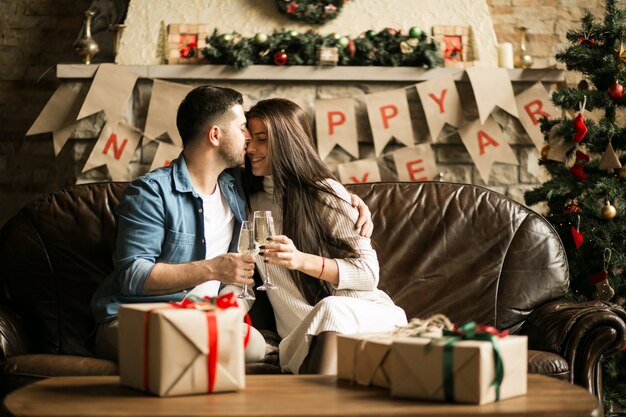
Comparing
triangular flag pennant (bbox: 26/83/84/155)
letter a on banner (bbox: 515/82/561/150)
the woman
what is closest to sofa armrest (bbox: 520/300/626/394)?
the woman

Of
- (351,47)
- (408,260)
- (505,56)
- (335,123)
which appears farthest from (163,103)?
(505,56)

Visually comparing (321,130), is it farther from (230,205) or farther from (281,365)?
(281,365)

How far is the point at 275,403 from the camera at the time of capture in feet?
5.41

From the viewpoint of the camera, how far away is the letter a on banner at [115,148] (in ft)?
14.1

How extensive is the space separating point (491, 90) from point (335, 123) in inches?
32.3

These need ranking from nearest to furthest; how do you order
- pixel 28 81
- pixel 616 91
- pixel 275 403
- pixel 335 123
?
pixel 275 403, pixel 616 91, pixel 335 123, pixel 28 81

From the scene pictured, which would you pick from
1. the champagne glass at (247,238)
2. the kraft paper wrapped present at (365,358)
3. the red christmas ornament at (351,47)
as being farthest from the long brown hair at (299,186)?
the red christmas ornament at (351,47)

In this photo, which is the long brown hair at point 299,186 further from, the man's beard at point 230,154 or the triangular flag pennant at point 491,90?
the triangular flag pennant at point 491,90

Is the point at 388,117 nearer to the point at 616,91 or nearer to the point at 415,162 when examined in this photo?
the point at 415,162

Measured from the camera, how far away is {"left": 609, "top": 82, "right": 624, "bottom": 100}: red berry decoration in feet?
12.3

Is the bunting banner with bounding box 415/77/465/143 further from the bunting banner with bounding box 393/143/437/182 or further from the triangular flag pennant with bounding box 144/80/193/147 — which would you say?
the triangular flag pennant with bounding box 144/80/193/147

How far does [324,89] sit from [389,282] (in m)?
1.53

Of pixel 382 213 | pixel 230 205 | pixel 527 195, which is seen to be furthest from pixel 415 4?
pixel 230 205

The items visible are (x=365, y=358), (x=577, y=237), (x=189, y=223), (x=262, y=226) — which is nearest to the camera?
(x=365, y=358)
